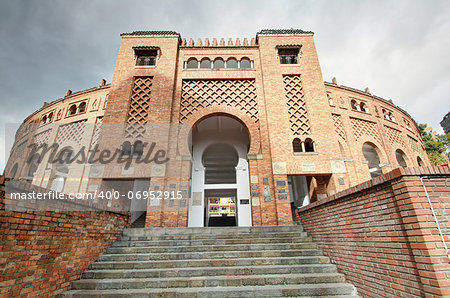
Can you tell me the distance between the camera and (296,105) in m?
9.31

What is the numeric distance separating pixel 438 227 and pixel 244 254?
328 centimetres

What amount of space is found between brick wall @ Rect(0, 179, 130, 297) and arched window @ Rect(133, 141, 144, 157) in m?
A: 4.34

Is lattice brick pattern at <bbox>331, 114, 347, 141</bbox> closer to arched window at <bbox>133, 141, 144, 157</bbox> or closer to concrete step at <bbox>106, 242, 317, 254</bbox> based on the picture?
→ concrete step at <bbox>106, 242, 317, 254</bbox>

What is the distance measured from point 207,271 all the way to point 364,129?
13.8 m

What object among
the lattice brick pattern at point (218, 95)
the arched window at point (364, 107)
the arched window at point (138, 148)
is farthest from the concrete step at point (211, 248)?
the arched window at point (364, 107)

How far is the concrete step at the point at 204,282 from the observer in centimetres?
360

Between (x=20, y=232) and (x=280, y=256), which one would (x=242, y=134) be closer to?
(x=280, y=256)

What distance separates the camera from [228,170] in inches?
635

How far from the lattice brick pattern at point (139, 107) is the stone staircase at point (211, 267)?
4.47 m

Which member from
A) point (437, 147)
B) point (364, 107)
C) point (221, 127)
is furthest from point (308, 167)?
point (437, 147)

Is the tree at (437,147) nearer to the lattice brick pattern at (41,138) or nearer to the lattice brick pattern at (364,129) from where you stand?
the lattice brick pattern at (364,129)

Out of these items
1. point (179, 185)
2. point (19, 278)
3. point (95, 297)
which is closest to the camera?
point (19, 278)

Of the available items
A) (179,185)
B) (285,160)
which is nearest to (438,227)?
(285,160)

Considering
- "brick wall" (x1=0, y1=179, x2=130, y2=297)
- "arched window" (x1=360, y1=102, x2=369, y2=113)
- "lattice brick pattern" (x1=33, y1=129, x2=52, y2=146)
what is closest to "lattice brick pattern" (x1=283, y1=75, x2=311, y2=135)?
"brick wall" (x1=0, y1=179, x2=130, y2=297)
